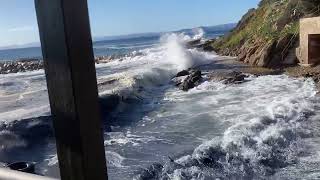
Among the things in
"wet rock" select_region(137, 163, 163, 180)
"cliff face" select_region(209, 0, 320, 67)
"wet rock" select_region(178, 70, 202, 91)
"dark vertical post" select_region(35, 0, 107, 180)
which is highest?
"dark vertical post" select_region(35, 0, 107, 180)

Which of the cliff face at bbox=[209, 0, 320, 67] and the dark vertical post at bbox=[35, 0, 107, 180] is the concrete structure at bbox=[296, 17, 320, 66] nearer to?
the cliff face at bbox=[209, 0, 320, 67]

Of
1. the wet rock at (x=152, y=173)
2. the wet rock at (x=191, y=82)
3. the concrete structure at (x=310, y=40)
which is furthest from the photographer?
the wet rock at (x=191, y=82)

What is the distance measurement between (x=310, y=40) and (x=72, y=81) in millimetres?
12984

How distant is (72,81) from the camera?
1741 mm

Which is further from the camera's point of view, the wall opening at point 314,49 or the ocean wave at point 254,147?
the wall opening at point 314,49

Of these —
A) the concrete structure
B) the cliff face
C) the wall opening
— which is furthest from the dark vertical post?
the cliff face

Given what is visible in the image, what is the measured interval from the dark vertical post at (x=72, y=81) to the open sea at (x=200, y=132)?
506 cm

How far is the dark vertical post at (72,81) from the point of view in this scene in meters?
1.72

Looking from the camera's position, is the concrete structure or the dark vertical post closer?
the dark vertical post

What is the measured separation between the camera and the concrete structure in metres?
12.7

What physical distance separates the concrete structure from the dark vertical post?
37.1 ft

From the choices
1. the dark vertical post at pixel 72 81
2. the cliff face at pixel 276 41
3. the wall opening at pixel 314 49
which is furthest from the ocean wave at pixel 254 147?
the cliff face at pixel 276 41

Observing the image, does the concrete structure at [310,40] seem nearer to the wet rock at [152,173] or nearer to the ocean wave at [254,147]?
the ocean wave at [254,147]

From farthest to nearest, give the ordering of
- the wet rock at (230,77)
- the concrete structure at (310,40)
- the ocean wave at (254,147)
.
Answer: the wet rock at (230,77), the concrete structure at (310,40), the ocean wave at (254,147)
